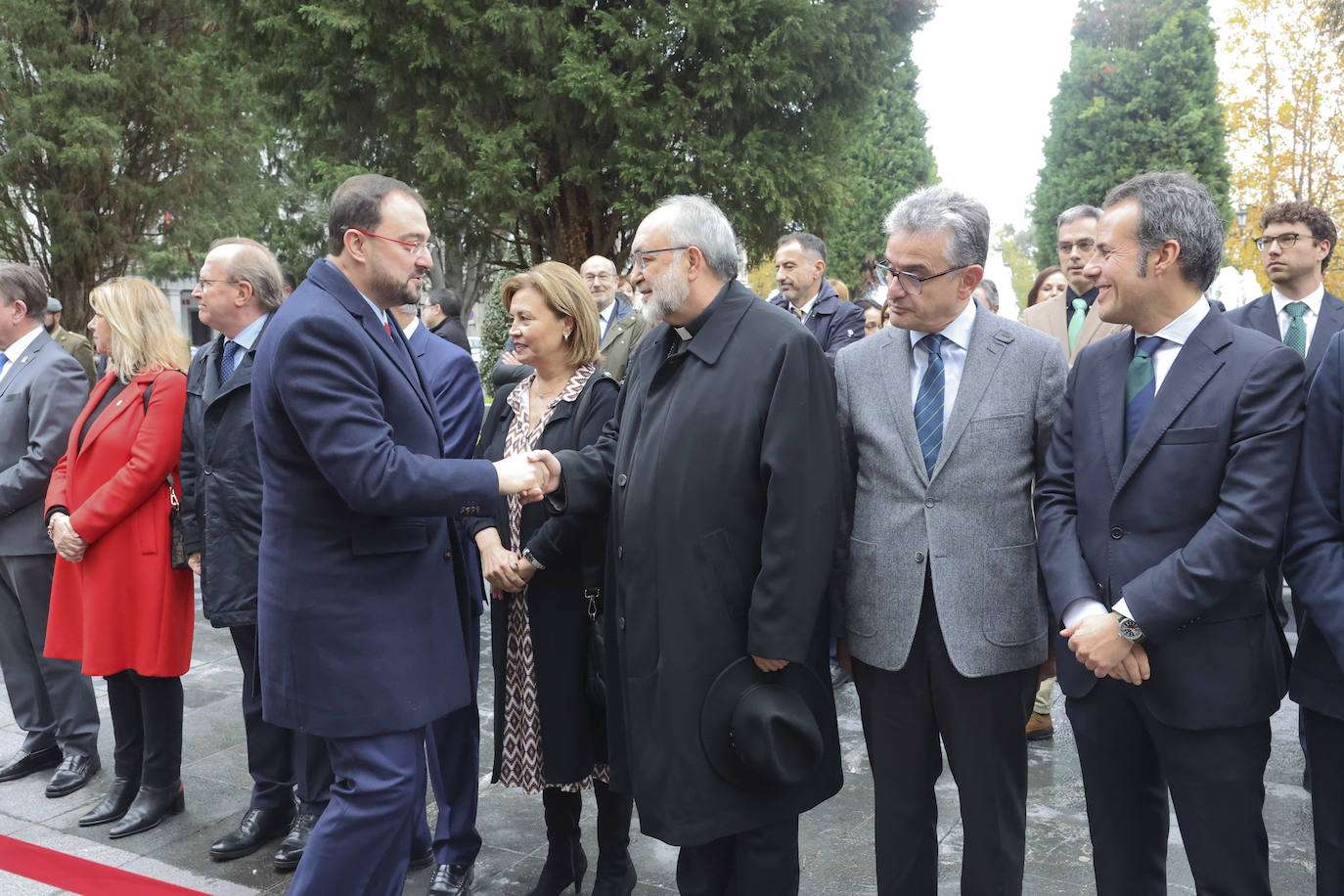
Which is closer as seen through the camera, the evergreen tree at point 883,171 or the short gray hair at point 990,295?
the short gray hair at point 990,295

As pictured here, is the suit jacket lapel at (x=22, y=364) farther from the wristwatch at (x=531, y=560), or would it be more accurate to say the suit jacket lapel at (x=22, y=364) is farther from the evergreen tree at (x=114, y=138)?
the evergreen tree at (x=114, y=138)

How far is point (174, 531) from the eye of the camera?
4.42m

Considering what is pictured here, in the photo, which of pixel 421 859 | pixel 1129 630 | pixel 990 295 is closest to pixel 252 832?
pixel 421 859

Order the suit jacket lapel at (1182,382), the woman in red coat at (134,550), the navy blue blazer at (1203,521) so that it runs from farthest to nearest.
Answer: the woman in red coat at (134,550), the suit jacket lapel at (1182,382), the navy blue blazer at (1203,521)

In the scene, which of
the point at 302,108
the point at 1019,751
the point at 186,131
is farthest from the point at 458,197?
the point at 1019,751

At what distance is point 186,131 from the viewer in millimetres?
16391

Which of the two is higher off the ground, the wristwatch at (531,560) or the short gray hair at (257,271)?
the short gray hair at (257,271)

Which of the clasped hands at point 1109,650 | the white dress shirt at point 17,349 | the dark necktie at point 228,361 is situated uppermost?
the white dress shirt at point 17,349

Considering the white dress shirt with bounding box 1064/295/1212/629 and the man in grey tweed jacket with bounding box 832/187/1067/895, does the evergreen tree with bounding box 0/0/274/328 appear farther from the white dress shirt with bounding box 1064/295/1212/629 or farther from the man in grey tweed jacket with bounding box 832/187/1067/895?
the white dress shirt with bounding box 1064/295/1212/629

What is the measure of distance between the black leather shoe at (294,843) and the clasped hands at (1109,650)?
A: 9.38ft

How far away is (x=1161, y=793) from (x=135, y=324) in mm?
4147

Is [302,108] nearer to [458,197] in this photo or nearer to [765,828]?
[458,197]

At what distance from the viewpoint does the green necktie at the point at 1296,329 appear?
5.18 meters

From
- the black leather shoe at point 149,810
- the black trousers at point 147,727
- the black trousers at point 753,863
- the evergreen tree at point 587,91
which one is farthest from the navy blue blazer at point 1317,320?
the evergreen tree at point 587,91
